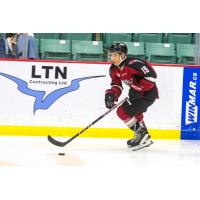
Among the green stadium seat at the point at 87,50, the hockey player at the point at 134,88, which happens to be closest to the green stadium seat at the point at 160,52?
the green stadium seat at the point at 87,50

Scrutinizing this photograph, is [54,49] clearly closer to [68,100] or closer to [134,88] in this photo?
[68,100]

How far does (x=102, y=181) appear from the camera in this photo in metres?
2.56

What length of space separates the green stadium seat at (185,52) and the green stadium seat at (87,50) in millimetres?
1112

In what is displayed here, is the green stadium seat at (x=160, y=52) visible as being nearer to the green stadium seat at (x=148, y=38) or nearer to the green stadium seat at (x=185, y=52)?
the green stadium seat at (x=185, y=52)

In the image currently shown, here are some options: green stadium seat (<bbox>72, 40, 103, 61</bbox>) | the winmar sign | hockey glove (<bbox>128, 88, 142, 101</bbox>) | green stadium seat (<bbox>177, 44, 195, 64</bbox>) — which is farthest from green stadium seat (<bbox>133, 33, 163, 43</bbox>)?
hockey glove (<bbox>128, 88, 142, 101</bbox>)

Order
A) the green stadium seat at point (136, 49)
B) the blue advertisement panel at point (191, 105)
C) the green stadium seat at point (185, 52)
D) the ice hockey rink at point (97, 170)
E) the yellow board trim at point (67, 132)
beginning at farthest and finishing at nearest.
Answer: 1. the green stadium seat at point (136, 49)
2. the green stadium seat at point (185, 52)
3. the blue advertisement panel at point (191, 105)
4. the yellow board trim at point (67, 132)
5. the ice hockey rink at point (97, 170)

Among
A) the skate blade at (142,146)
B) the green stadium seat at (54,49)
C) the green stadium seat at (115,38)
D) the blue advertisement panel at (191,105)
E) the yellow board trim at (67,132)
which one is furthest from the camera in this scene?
the green stadium seat at (115,38)

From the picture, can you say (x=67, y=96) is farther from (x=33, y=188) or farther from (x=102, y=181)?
(x=33, y=188)

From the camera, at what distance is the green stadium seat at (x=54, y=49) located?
581cm

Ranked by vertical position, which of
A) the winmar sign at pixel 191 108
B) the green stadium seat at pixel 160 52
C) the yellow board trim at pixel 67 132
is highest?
the green stadium seat at pixel 160 52

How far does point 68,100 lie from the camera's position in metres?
4.94

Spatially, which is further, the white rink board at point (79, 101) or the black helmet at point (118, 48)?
the white rink board at point (79, 101)
